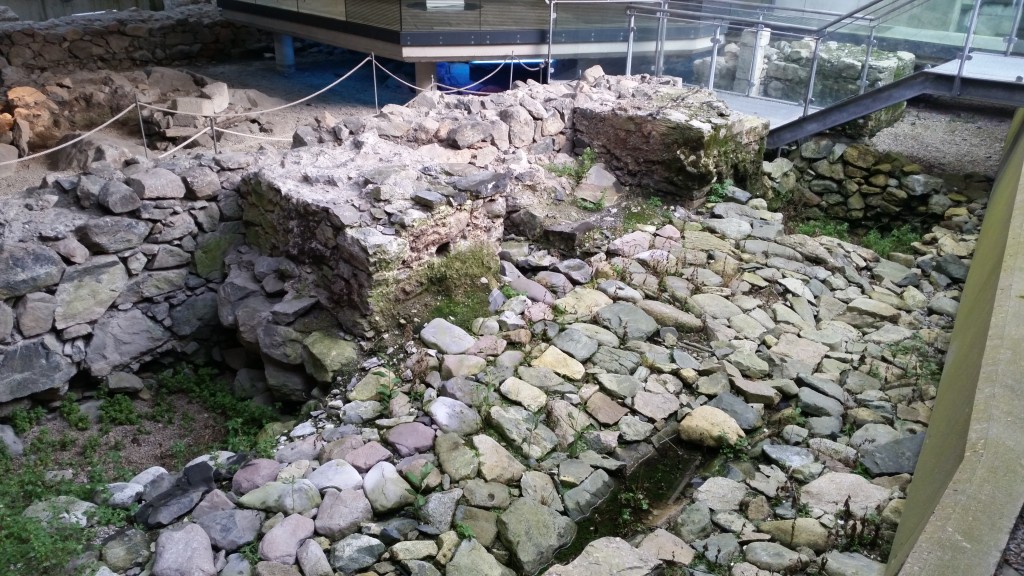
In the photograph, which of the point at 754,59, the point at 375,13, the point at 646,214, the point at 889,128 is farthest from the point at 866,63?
the point at 375,13

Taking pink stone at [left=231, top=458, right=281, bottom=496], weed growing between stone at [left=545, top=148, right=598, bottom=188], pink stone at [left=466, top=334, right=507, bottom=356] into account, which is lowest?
pink stone at [left=231, top=458, right=281, bottom=496]

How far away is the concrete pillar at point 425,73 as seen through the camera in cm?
1037

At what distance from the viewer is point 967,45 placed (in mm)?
7531

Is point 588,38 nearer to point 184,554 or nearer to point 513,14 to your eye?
point 513,14

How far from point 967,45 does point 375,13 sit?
23.0 feet

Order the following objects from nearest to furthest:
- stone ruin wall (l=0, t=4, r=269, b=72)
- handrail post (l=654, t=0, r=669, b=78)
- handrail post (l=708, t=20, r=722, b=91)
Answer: handrail post (l=708, t=20, r=722, b=91) → handrail post (l=654, t=0, r=669, b=78) → stone ruin wall (l=0, t=4, r=269, b=72)

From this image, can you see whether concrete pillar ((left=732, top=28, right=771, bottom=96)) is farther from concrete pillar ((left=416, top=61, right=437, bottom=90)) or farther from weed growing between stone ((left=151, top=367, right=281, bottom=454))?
weed growing between stone ((left=151, top=367, right=281, bottom=454))

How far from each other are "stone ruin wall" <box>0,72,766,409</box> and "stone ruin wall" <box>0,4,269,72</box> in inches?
252

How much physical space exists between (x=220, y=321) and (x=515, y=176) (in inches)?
108

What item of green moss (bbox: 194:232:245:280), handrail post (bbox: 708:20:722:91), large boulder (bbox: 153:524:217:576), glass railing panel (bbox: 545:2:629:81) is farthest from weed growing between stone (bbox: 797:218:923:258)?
large boulder (bbox: 153:524:217:576)

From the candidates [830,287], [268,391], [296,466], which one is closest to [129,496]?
[296,466]

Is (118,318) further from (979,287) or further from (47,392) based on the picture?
(979,287)

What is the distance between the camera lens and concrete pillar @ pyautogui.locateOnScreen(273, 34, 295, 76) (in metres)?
12.4

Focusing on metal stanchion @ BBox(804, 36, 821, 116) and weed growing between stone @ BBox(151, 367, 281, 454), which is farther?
metal stanchion @ BBox(804, 36, 821, 116)
